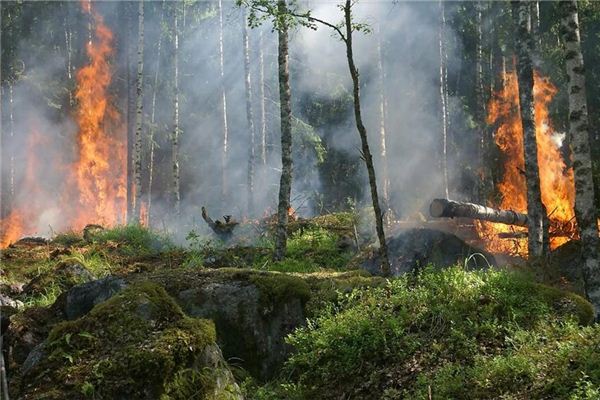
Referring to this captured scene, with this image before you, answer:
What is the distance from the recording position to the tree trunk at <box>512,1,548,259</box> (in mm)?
12188

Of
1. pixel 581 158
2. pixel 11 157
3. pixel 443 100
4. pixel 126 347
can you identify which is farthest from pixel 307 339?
pixel 11 157

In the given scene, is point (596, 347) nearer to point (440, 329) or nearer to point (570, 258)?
point (440, 329)

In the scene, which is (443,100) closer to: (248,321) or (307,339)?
(248,321)

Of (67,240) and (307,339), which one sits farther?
(67,240)

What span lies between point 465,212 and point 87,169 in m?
22.9

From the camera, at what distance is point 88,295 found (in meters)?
8.06

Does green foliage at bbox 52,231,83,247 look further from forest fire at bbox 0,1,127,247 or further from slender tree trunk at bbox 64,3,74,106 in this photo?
slender tree trunk at bbox 64,3,74,106

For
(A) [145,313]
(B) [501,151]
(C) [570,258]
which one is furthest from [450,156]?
(A) [145,313]

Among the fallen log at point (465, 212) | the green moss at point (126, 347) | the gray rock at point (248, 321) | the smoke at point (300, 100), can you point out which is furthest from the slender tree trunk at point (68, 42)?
the green moss at point (126, 347)

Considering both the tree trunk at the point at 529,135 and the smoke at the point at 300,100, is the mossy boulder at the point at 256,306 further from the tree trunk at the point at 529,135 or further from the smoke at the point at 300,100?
the smoke at the point at 300,100

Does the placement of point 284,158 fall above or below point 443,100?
below

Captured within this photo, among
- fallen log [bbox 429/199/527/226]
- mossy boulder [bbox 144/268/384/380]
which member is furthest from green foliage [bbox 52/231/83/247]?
fallen log [bbox 429/199/527/226]

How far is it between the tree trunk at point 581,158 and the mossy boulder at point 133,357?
6671 mm

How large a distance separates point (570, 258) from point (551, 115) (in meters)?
11.3
